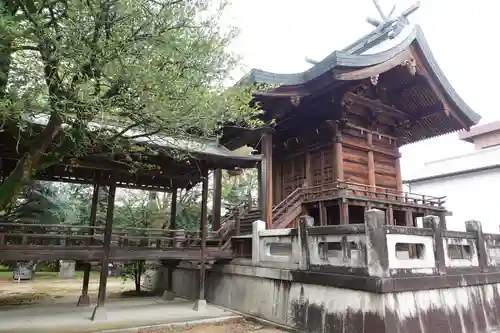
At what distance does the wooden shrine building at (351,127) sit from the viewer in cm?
1148

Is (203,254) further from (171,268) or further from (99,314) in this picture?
(171,268)

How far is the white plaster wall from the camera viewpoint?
20078 mm

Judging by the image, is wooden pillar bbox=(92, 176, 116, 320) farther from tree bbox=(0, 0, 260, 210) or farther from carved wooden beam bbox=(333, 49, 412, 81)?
carved wooden beam bbox=(333, 49, 412, 81)

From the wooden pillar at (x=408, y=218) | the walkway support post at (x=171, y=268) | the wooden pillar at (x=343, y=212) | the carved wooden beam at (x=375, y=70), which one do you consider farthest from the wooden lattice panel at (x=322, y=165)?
the walkway support post at (x=171, y=268)

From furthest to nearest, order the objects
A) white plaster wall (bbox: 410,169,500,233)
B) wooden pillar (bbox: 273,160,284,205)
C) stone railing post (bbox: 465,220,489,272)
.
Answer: white plaster wall (bbox: 410,169,500,233)
wooden pillar (bbox: 273,160,284,205)
stone railing post (bbox: 465,220,489,272)

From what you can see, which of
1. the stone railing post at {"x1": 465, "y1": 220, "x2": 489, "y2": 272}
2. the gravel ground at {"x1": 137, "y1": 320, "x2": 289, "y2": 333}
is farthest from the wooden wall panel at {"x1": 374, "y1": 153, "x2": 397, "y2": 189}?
the gravel ground at {"x1": 137, "y1": 320, "x2": 289, "y2": 333}

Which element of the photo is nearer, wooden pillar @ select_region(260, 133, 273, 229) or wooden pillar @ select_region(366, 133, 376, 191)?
wooden pillar @ select_region(260, 133, 273, 229)

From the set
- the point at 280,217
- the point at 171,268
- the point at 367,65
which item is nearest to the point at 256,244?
the point at 280,217

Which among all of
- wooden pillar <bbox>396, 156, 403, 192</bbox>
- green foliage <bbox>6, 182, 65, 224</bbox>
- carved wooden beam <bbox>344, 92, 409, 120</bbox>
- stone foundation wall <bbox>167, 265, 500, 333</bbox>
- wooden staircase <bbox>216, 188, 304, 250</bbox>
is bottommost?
stone foundation wall <bbox>167, 265, 500, 333</bbox>

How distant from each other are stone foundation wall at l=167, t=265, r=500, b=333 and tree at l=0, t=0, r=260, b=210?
4.40m

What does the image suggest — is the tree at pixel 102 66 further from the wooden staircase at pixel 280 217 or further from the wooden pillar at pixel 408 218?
the wooden pillar at pixel 408 218

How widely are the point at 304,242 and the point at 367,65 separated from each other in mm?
6278

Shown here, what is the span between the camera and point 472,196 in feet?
68.9

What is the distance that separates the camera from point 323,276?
753 cm
